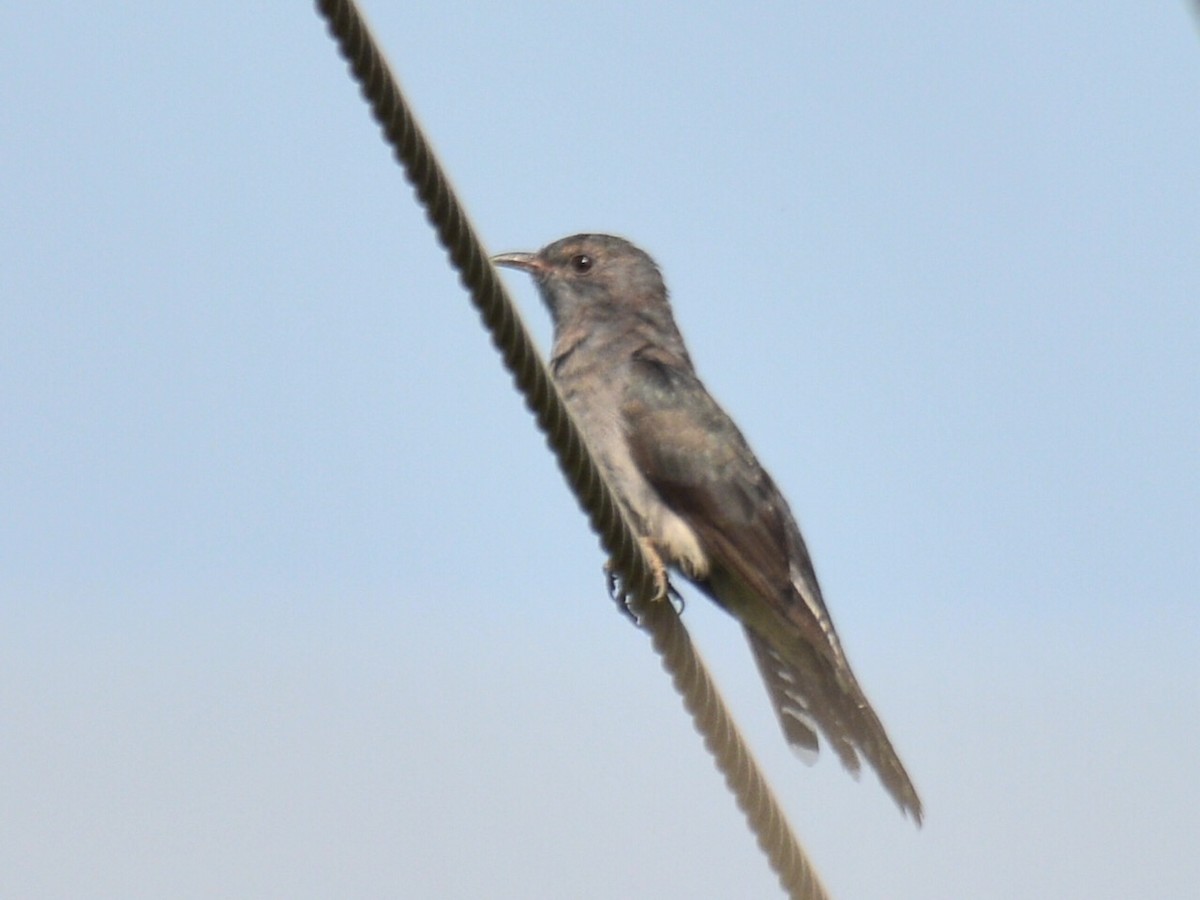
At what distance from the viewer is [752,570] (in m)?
8.27

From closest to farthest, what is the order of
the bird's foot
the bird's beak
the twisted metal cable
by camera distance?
the twisted metal cable → the bird's foot → the bird's beak

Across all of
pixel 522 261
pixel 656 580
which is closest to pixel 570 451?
pixel 656 580

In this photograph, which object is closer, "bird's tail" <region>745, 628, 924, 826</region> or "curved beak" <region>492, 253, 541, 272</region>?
"bird's tail" <region>745, 628, 924, 826</region>

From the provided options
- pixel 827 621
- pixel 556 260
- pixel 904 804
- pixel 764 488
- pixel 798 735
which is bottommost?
pixel 904 804

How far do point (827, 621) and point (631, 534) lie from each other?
3295 millimetres

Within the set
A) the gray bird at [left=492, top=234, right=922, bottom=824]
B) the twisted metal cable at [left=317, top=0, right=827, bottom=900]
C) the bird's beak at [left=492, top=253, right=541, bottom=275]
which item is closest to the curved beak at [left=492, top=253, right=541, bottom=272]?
the bird's beak at [left=492, top=253, right=541, bottom=275]

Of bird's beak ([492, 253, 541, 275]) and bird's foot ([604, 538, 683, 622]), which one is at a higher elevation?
bird's beak ([492, 253, 541, 275])

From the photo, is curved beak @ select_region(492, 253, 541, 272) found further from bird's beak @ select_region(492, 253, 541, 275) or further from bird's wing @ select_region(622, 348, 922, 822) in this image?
bird's wing @ select_region(622, 348, 922, 822)

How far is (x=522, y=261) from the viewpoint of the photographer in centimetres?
1043

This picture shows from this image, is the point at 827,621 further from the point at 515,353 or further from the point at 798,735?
the point at 515,353

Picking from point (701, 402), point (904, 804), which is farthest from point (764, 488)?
point (904, 804)

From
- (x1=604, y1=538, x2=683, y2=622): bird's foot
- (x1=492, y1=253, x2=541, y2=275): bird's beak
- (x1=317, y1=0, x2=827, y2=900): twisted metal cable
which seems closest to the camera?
(x1=317, y1=0, x2=827, y2=900): twisted metal cable

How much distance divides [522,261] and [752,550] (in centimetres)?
283

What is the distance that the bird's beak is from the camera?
34.1 ft
